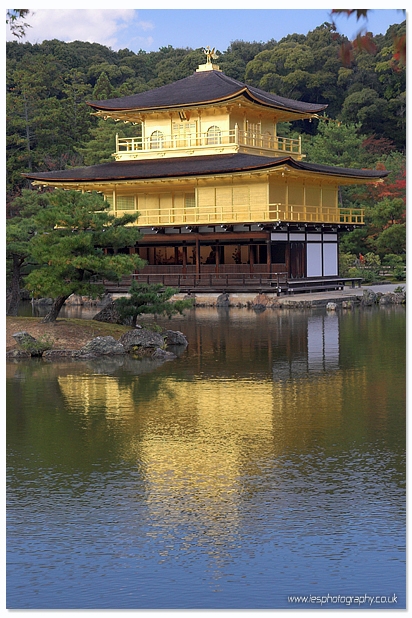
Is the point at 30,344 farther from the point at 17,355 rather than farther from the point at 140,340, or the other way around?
the point at 140,340

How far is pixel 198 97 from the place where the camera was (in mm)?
44438

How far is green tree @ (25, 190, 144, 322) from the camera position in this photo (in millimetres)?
21688

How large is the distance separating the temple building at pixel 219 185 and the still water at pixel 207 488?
22.6 meters

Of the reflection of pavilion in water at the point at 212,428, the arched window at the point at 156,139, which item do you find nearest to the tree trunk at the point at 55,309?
the reflection of pavilion in water at the point at 212,428

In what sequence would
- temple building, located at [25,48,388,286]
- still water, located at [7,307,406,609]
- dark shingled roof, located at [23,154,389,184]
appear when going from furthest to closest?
temple building, located at [25,48,388,286]
dark shingled roof, located at [23,154,389,184]
still water, located at [7,307,406,609]

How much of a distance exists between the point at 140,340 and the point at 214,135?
24504mm

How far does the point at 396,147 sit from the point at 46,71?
27.6 m

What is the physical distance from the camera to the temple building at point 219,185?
Answer: 40.9 meters

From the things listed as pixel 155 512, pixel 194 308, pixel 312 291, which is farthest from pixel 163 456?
pixel 312 291

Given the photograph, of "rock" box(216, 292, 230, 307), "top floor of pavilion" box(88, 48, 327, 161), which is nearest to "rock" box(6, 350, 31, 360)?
"rock" box(216, 292, 230, 307)

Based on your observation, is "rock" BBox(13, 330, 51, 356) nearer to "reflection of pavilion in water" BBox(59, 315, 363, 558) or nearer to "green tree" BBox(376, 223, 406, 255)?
"reflection of pavilion in water" BBox(59, 315, 363, 558)

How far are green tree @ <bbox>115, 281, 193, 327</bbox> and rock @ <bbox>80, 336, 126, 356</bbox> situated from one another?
1.62 metres

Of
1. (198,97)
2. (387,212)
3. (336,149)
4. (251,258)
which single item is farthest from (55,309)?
(336,149)

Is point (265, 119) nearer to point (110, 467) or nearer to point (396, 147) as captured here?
point (396, 147)
